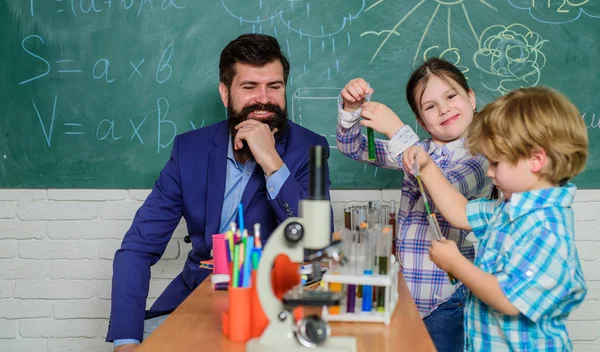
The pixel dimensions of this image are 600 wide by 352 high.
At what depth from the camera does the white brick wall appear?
→ 287 centimetres

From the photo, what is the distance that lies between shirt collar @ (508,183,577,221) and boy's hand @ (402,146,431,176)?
322mm

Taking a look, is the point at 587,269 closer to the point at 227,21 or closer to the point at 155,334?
the point at 227,21

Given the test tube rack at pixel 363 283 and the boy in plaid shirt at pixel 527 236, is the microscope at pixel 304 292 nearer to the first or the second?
the test tube rack at pixel 363 283

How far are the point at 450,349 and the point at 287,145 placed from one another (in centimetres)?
92

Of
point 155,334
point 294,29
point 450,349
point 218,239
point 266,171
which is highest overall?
point 294,29

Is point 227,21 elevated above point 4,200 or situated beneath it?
elevated above

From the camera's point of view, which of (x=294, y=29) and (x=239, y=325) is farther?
(x=294, y=29)

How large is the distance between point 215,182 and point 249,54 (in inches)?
20.8

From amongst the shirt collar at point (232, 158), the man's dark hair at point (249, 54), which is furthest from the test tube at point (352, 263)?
the man's dark hair at point (249, 54)

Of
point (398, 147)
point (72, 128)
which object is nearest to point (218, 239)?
point (398, 147)

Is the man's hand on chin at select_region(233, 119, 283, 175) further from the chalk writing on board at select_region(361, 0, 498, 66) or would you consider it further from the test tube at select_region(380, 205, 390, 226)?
the chalk writing on board at select_region(361, 0, 498, 66)

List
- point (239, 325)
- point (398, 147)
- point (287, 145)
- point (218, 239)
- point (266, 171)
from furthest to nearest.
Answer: point (287, 145) → point (266, 171) → point (398, 147) → point (218, 239) → point (239, 325)

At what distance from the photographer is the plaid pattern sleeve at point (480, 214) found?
1678 millimetres

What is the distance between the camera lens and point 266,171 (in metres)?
2.01
